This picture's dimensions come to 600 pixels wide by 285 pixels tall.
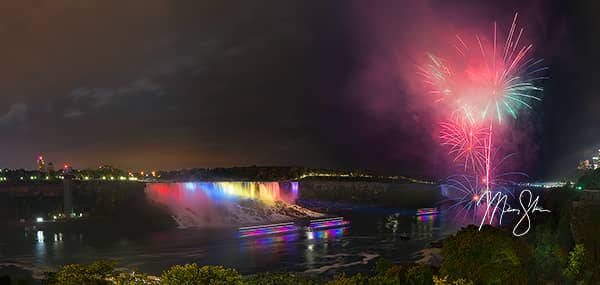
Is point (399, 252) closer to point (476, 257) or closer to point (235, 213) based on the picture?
point (476, 257)

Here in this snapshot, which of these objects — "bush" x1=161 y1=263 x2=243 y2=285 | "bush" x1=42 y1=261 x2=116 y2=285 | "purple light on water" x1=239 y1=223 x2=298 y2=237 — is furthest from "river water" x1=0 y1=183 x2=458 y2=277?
"bush" x1=161 y1=263 x2=243 y2=285

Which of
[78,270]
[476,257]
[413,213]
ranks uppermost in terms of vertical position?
[78,270]

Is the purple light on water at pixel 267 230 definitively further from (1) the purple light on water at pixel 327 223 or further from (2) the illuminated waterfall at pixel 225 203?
(2) the illuminated waterfall at pixel 225 203

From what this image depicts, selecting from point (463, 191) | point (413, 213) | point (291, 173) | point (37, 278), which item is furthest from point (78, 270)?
point (291, 173)

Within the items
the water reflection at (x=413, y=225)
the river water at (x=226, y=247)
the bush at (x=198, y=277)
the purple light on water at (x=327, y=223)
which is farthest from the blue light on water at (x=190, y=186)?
the bush at (x=198, y=277)

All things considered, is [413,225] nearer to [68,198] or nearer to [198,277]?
[68,198]
